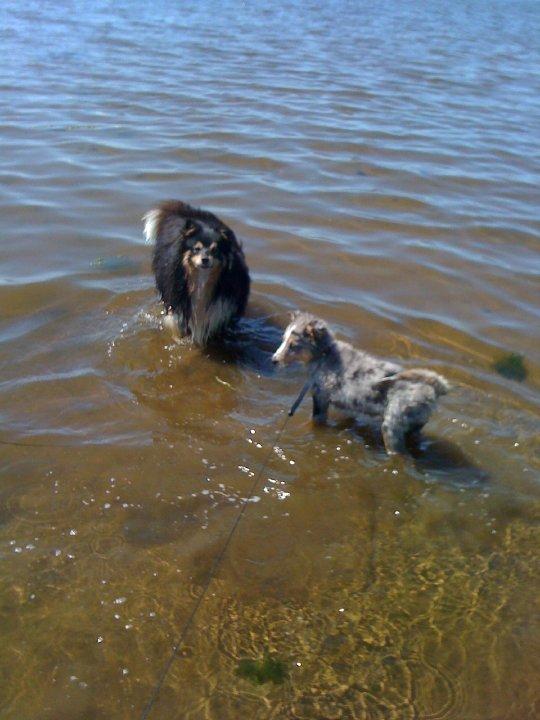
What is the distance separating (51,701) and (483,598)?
2.59 metres

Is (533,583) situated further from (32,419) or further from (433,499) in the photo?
(32,419)

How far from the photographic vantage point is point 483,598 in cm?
494

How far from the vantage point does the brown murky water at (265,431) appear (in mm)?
4438

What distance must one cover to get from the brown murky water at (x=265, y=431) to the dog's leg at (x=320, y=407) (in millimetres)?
123

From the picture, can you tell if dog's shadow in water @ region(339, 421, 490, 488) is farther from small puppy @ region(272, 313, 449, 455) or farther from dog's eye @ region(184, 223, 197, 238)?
dog's eye @ region(184, 223, 197, 238)

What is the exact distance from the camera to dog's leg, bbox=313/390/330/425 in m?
6.53

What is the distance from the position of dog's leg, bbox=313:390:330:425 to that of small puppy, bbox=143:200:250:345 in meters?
1.71

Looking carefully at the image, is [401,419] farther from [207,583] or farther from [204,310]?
[204,310]

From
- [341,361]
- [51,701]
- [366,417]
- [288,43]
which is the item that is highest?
[288,43]

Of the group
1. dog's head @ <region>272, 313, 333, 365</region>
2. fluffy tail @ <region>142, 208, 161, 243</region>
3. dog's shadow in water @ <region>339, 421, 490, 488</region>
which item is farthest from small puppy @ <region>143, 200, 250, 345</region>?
dog's shadow in water @ <region>339, 421, 490, 488</region>

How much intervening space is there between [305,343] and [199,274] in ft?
5.48

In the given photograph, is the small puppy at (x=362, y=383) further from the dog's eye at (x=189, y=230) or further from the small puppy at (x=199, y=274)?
the dog's eye at (x=189, y=230)

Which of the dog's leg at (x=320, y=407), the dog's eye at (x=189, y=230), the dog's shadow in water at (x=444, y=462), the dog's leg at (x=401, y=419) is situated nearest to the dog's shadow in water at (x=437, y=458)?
the dog's shadow in water at (x=444, y=462)

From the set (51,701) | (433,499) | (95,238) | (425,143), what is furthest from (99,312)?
(425,143)
